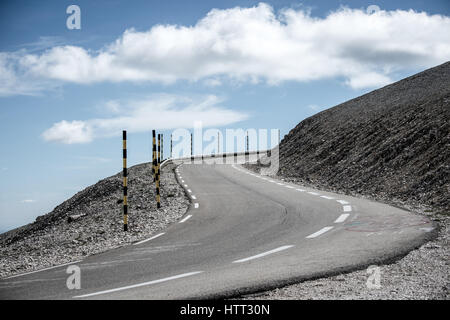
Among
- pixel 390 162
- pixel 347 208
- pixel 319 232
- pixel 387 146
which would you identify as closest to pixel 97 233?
pixel 319 232

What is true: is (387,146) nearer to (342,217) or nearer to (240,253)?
(342,217)

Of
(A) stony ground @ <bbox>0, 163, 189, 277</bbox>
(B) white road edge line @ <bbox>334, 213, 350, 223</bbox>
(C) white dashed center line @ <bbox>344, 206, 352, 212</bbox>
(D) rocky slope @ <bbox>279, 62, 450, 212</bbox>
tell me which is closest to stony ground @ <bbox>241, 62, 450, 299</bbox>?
(D) rocky slope @ <bbox>279, 62, 450, 212</bbox>

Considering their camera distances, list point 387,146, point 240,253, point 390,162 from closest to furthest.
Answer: point 240,253 < point 390,162 < point 387,146

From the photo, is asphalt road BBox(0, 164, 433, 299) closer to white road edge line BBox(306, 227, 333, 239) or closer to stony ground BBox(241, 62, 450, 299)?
white road edge line BBox(306, 227, 333, 239)

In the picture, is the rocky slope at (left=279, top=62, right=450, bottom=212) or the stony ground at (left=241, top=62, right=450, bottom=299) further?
the rocky slope at (left=279, top=62, right=450, bottom=212)

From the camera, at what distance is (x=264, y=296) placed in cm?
534

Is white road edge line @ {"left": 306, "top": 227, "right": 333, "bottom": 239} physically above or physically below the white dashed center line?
below

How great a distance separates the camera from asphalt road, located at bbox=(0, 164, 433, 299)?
Result: 5977 millimetres

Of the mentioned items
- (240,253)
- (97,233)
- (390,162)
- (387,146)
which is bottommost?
(97,233)

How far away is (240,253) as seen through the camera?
796 cm

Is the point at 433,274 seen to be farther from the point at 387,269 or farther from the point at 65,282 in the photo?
the point at 65,282

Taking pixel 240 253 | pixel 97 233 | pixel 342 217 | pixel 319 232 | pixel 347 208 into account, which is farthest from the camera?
pixel 347 208

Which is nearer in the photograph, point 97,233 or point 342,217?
point 342,217

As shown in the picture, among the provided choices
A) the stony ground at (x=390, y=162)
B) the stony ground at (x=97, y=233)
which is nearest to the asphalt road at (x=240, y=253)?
the stony ground at (x=390, y=162)
